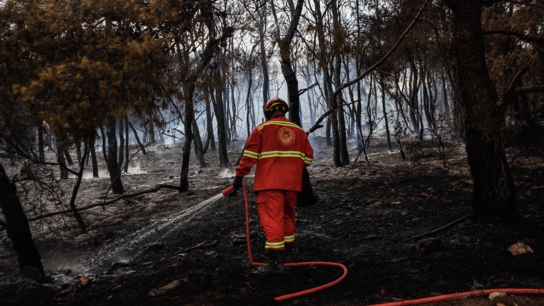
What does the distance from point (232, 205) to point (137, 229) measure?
198cm

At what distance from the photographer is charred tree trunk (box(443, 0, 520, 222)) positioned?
365cm

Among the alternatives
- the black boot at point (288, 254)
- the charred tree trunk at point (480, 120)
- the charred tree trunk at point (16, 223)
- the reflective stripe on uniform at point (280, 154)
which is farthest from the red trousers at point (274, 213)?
the charred tree trunk at point (16, 223)

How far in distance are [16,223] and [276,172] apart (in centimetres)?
313

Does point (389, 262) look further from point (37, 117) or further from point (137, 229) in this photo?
point (137, 229)

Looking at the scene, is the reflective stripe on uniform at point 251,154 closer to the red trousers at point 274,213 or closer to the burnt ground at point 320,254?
the red trousers at point 274,213

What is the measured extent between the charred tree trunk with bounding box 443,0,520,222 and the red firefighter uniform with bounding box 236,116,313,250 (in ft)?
6.83

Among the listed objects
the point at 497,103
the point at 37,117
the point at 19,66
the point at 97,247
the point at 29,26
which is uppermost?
the point at 29,26

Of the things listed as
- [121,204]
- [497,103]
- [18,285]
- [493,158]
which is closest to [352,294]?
[493,158]

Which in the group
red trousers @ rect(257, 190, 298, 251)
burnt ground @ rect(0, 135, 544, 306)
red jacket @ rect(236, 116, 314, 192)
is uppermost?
red jacket @ rect(236, 116, 314, 192)

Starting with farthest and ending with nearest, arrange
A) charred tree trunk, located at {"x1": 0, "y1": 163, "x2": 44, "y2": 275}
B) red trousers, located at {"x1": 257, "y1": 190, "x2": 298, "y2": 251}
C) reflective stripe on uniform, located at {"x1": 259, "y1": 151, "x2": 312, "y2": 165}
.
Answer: charred tree trunk, located at {"x1": 0, "y1": 163, "x2": 44, "y2": 275} < reflective stripe on uniform, located at {"x1": 259, "y1": 151, "x2": 312, "y2": 165} < red trousers, located at {"x1": 257, "y1": 190, "x2": 298, "y2": 251}

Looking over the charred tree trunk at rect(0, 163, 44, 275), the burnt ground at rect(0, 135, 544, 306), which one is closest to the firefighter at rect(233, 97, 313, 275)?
the burnt ground at rect(0, 135, 544, 306)

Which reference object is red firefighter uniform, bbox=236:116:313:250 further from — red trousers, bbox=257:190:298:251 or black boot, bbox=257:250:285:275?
black boot, bbox=257:250:285:275

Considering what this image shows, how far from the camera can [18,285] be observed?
3455 mm

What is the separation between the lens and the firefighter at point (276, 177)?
10.9 ft
